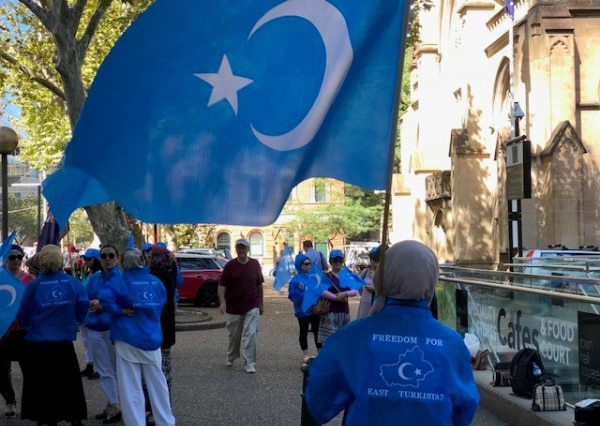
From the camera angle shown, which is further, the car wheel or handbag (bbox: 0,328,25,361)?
the car wheel

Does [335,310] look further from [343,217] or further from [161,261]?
[343,217]

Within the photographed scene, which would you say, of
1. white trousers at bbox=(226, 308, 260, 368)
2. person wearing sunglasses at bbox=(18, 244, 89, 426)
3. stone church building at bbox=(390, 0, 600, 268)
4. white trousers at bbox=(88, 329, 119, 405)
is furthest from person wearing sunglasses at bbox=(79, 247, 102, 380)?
stone church building at bbox=(390, 0, 600, 268)

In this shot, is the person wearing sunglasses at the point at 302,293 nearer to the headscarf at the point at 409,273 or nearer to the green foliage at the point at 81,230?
the headscarf at the point at 409,273

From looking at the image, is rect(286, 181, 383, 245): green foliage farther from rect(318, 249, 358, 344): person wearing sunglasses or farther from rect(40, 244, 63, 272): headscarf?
rect(40, 244, 63, 272): headscarf

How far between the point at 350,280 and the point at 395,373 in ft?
27.9

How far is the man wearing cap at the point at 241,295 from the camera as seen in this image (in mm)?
13039

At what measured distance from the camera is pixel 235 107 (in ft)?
15.9

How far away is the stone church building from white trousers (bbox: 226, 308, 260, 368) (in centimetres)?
1135

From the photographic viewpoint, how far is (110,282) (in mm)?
8180

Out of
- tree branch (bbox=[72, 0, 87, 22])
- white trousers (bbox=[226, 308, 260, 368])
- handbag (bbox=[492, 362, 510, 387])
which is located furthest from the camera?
tree branch (bbox=[72, 0, 87, 22])

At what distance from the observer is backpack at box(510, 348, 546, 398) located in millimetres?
9289

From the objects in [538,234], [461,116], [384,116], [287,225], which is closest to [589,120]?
[538,234]

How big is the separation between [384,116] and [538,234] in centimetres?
2406

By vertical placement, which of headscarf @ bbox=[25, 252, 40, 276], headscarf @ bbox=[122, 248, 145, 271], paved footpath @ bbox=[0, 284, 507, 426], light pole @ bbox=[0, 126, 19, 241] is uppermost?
light pole @ bbox=[0, 126, 19, 241]
